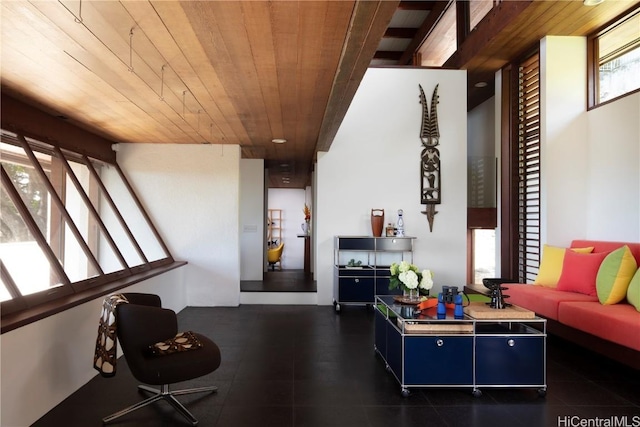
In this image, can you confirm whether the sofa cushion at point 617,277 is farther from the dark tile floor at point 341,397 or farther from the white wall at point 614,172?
the white wall at point 614,172

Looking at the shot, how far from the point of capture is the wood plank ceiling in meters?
2.49

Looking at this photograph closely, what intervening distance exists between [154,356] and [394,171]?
492cm

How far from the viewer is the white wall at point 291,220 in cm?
1370

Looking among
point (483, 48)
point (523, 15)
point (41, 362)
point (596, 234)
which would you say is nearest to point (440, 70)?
point (483, 48)

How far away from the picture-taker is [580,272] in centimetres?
479

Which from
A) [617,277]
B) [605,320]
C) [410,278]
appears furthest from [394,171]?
[605,320]

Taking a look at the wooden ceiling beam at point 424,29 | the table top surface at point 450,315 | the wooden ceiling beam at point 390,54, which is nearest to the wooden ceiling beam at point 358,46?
the table top surface at point 450,315

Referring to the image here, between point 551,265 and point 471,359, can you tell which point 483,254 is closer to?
point 551,265

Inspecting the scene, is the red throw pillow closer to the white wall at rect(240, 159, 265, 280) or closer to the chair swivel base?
the chair swivel base

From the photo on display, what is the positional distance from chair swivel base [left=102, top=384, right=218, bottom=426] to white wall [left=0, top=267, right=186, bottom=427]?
509 mm

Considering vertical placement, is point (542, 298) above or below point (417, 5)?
below

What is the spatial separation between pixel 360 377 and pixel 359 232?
3385 millimetres

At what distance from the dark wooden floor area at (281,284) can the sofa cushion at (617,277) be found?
162 inches

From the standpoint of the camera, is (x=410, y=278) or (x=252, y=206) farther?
(x=252, y=206)
